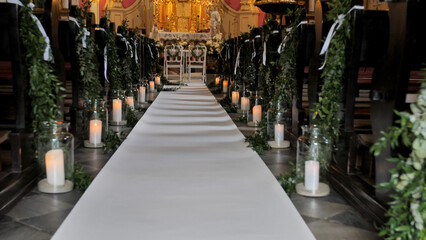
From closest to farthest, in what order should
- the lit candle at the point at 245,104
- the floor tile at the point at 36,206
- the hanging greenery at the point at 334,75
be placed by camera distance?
the floor tile at the point at 36,206, the hanging greenery at the point at 334,75, the lit candle at the point at 245,104

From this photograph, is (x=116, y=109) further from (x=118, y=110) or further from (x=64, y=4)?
(x=64, y=4)

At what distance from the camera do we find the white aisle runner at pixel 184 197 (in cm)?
209

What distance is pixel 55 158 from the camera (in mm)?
2578

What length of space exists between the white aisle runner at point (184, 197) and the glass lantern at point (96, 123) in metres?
0.21

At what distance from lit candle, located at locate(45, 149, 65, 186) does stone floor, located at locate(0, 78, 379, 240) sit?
3.6 inches

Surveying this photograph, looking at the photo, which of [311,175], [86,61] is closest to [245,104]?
[86,61]

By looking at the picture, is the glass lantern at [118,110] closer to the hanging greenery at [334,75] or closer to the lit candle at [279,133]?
→ the lit candle at [279,133]

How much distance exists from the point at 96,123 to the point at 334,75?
194 centimetres

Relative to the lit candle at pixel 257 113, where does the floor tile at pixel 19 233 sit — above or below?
below

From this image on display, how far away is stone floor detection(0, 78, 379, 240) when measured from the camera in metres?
2.05

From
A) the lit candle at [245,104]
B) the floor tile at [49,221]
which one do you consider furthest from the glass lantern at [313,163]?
Result: the lit candle at [245,104]

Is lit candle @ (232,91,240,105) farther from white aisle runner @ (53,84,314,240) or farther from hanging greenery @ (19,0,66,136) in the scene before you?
hanging greenery @ (19,0,66,136)

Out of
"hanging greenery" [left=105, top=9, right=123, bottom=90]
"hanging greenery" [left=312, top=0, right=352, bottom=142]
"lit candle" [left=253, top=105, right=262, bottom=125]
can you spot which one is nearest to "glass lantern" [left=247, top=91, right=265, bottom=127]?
"lit candle" [left=253, top=105, right=262, bottom=125]

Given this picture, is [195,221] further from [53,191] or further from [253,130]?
[253,130]
